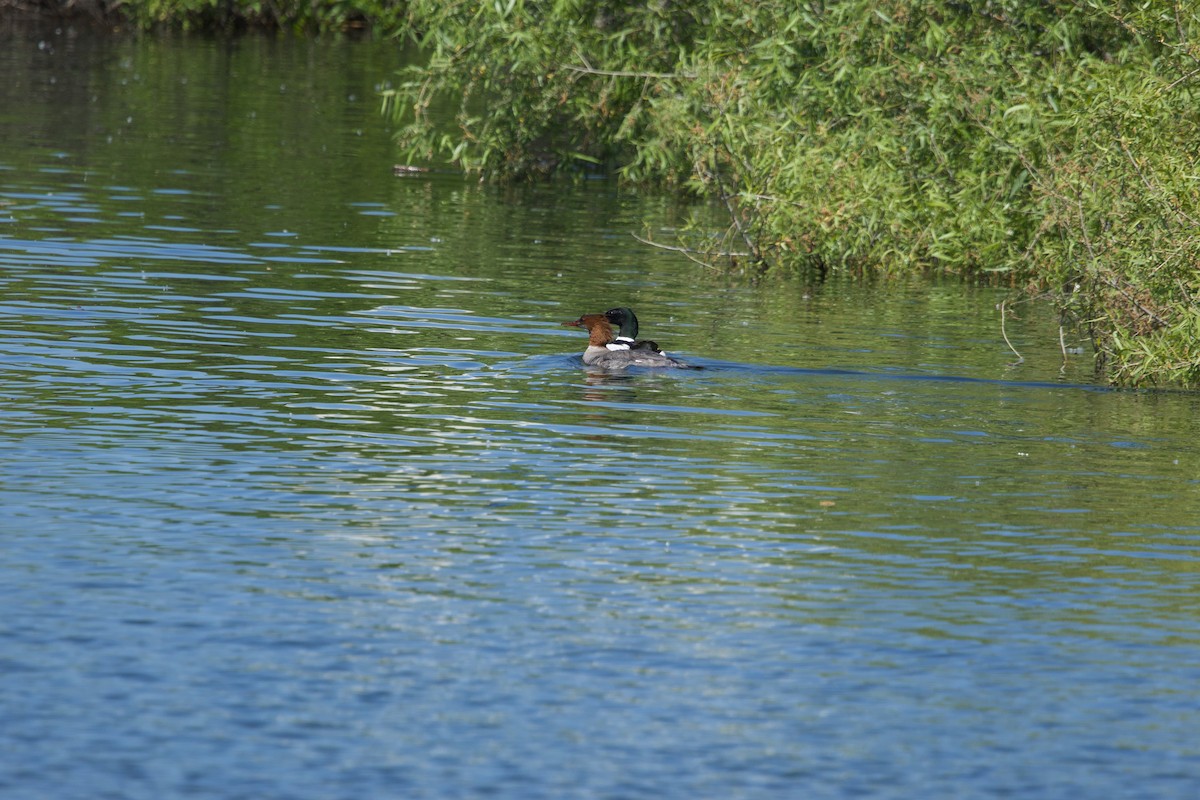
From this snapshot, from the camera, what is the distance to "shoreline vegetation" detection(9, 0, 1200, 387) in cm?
2066

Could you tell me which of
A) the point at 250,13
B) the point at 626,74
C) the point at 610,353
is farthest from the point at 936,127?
the point at 250,13

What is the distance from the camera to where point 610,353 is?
1981cm

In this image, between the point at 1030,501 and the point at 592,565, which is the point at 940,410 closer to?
the point at 1030,501

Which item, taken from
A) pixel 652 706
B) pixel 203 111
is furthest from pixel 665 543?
pixel 203 111

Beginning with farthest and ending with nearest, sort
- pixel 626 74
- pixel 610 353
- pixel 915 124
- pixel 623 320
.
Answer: pixel 626 74, pixel 915 124, pixel 623 320, pixel 610 353

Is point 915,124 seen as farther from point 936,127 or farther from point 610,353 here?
point 610,353

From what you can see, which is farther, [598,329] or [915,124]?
[915,124]

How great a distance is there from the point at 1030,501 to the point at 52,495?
732cm

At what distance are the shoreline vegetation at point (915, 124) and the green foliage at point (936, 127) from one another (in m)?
0.05

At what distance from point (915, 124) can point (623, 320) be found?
865 centimetres

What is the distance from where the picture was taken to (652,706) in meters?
10.0

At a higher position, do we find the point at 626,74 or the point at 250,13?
the point at 250,13

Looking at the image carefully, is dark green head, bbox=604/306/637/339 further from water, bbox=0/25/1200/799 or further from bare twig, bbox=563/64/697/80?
bare twig, bbox=563/64/697/80

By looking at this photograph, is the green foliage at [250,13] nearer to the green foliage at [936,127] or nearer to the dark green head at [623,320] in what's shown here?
the green foliage at [936,127]
